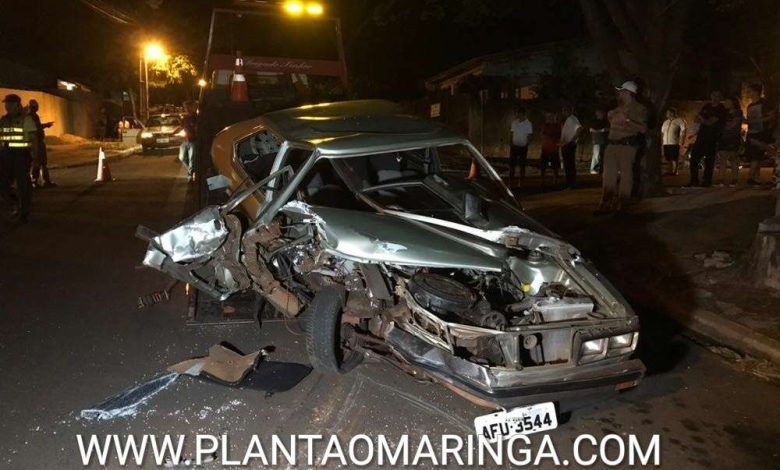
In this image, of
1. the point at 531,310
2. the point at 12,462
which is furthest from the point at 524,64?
the point at 12,462

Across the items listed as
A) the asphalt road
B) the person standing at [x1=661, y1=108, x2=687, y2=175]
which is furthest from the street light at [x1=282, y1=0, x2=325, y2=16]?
the person standing at [x1=661, y1=108, x2=687, y2=175]

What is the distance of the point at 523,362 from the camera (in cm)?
398

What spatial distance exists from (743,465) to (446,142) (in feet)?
10.3

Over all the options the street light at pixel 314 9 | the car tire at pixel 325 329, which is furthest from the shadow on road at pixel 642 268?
the street light at pixel 314 9

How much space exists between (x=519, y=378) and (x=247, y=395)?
1951mm

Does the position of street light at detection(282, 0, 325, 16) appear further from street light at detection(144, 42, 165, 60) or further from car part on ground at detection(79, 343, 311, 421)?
street light at detection(144, 42, 165, 60)

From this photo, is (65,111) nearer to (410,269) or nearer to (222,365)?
(222,365)

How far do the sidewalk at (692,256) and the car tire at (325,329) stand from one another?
344 centimetres

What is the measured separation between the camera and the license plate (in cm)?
385

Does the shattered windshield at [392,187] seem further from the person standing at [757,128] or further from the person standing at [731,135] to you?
the person standing at [731,135]

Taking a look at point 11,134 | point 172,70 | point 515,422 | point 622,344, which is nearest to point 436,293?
point 515,422

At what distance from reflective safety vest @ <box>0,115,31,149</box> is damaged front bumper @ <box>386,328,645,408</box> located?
28.1ft

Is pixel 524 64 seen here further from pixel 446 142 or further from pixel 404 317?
pixel 404 317

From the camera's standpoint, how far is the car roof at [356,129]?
17.3 ft
